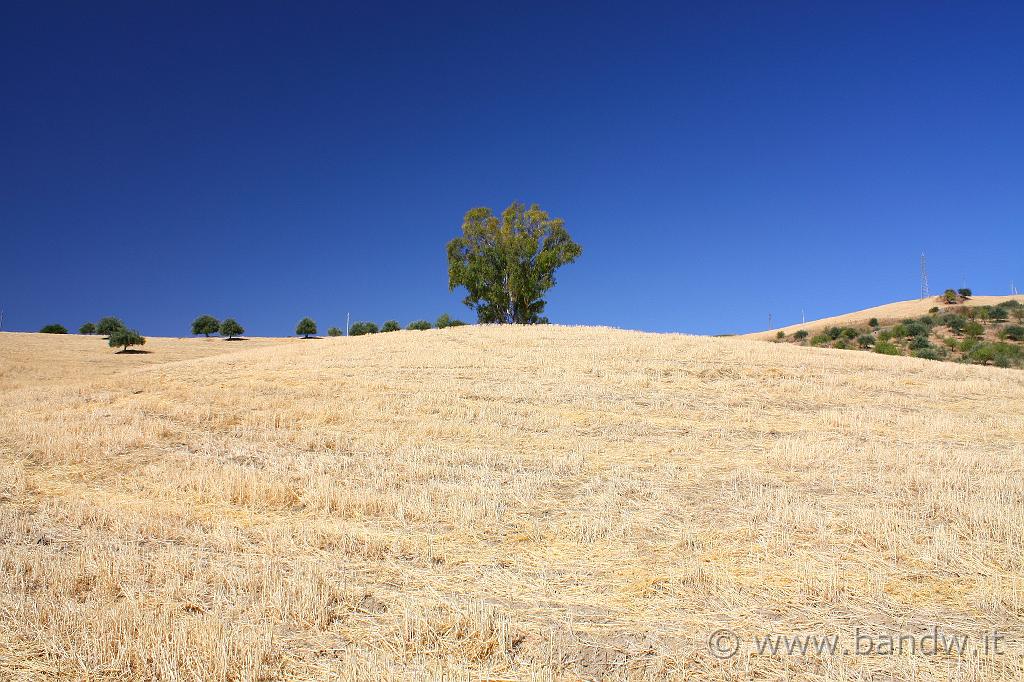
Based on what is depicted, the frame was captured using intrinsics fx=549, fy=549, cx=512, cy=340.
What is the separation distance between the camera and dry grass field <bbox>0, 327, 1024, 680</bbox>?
456cm

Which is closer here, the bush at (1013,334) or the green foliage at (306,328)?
the bush at (1013,334)

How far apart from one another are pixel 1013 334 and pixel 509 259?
45751 mm

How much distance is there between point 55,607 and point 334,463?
5.46 meters

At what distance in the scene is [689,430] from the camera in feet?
46.4

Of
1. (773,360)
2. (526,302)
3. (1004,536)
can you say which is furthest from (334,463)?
(526,302)

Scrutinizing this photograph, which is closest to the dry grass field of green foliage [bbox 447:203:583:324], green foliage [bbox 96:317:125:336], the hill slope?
green foliage [bbox 447:203:583:324]

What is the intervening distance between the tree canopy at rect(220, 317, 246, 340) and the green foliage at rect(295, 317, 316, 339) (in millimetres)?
9700

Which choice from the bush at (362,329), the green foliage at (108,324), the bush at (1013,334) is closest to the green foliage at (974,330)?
the bush at (1013,334)

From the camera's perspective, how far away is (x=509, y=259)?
175ft

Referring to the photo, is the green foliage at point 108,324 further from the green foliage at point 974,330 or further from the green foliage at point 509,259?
the green foliage at point 974,330

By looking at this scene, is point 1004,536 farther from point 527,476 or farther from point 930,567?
point 527,476

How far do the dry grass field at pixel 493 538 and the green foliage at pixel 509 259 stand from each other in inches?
1474

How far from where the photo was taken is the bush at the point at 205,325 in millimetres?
68625

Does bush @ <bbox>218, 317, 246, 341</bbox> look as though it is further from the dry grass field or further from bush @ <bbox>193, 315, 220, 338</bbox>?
the dry grass field
